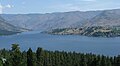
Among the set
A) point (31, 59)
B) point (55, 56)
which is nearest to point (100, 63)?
point (31, 59)

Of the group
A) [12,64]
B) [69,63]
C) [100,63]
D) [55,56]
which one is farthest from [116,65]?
[12,64]

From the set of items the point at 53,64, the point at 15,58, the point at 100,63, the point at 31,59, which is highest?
the point at 15,58

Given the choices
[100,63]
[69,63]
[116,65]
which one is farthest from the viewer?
[69,63]

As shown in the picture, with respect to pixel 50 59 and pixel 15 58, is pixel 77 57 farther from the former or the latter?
pixel 15 58

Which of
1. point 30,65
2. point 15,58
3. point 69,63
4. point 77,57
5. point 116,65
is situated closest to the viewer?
point 15,58

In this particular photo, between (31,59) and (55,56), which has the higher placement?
(31,59)

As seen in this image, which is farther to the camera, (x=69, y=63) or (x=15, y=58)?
(x=69, y=63)

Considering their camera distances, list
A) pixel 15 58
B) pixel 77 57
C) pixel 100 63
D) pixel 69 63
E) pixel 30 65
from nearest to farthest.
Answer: pixel 15 58, pixel 30 65, pixel 100 63, pixel 69 63, pixel 77 57

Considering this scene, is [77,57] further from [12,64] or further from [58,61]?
[12,64]

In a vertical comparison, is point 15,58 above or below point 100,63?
above
